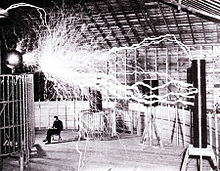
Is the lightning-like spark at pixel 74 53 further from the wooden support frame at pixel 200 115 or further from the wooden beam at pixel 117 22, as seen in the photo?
the wooden support frame at pixel 200 115

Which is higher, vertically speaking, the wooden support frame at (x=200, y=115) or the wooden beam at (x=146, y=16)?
the wooden beam at (x=146, y=16)

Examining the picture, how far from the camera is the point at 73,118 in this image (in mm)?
12305

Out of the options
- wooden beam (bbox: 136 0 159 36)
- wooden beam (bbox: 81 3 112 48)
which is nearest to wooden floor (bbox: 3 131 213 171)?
wooden beam (bbox: 136 0 159 36)

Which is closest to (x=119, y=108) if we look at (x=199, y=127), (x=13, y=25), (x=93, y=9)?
(x=93, y=9)

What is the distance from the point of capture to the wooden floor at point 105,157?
6.59 meters

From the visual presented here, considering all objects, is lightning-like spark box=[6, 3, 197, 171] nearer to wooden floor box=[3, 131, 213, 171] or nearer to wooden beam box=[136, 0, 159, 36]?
wooden beam box=[136, 0, 159, 36]

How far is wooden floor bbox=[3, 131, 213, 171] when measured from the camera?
21.6 ft

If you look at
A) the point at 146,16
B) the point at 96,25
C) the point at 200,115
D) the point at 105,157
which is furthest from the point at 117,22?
the point at 200,115

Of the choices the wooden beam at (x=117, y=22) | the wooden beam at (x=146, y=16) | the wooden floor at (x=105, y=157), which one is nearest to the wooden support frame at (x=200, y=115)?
the wooden floor at (x=105, y=157)

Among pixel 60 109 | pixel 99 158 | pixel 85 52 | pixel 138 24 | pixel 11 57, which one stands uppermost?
pixel 138 24

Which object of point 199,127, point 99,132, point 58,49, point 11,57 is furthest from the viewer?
→ point 58,49

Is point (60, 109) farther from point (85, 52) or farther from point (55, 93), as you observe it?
point (85, 52)

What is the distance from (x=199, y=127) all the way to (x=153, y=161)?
223cm

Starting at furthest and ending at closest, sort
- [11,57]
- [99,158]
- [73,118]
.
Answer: [73,118] < [99,158] < [11,57]
